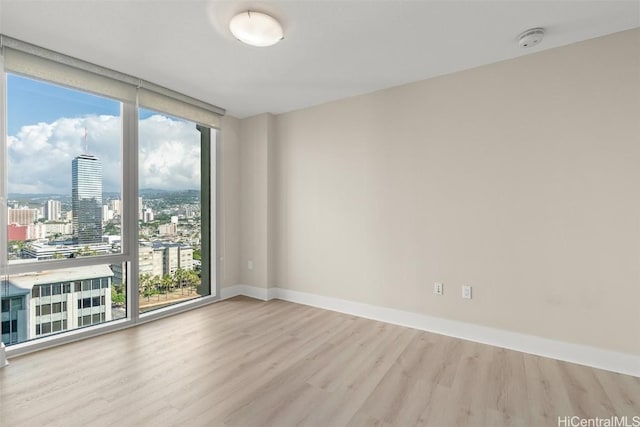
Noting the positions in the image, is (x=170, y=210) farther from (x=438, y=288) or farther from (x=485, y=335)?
(x=485, y=335)

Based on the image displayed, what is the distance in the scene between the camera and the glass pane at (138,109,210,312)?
3.48 metres

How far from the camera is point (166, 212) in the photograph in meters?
3.72

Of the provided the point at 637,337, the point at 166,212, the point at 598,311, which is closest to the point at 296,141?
the point at 166,212

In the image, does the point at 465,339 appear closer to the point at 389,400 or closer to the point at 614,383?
the point at 614,383

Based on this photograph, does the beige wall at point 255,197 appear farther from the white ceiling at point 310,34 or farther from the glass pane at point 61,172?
the glass pane at point 61,172

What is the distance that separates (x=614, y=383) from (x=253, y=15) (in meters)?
3.66

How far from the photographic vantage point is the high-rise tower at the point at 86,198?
9.57 ft

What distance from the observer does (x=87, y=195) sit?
118 inches

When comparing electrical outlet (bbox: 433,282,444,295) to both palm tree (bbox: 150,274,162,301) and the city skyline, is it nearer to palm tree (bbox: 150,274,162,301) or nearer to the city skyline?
palm tree (bbox: 150,274,162,301)

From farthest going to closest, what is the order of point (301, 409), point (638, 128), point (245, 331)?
point (245, 331)
point (638, 128)
point (301, 409)

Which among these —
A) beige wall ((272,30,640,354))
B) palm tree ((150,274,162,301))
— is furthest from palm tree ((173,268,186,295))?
beige wall ((272,30,640,354))

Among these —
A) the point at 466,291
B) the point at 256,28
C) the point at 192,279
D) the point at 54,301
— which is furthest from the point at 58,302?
the point at 466,291

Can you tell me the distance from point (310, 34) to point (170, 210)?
2.68 meters

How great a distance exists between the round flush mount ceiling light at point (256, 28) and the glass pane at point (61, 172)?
189cm
